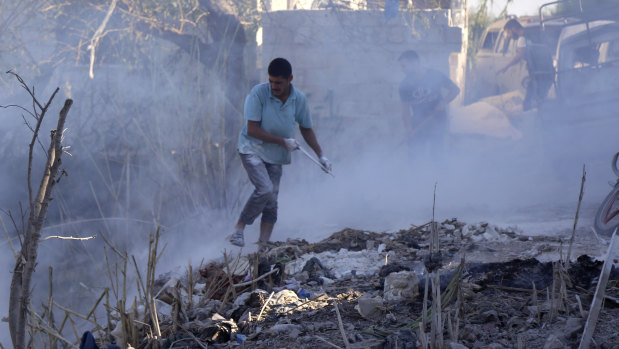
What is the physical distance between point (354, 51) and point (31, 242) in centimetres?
620

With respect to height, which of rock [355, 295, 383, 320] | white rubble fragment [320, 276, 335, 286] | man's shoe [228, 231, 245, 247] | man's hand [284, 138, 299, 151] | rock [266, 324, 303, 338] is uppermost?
man's hand [284, 138, 299, 151]

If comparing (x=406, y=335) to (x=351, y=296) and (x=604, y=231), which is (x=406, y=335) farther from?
(x=604, y=231)

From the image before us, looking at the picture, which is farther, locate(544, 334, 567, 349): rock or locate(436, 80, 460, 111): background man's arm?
locate(436, 80, 460, 111): background man's arm

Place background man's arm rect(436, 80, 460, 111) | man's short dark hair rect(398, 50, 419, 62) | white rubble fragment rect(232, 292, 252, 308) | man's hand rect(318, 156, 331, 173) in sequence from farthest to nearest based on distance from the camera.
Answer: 1. background man's arm rect(436, 80, 460, 111)
2. man's short dark hair rect(398, 50, 419, 62)
3. man's hand rect(318, 156, 331, 173)
4. white rubble fragment rect(232, 292, 252, 308)

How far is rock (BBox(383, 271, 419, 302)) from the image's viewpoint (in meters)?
2.59

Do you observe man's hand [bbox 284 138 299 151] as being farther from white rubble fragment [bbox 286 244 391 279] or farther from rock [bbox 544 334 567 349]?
rock [bbox 544 334 567 349]

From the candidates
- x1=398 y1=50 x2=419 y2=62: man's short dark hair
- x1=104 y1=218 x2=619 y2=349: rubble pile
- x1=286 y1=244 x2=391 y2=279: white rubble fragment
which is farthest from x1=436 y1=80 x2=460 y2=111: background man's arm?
x1=104 y1=218 x2=619 y2=349: rubble pile

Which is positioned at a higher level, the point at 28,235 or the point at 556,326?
the point at 28,235

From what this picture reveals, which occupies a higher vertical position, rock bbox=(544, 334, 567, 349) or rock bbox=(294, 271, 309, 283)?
rock bbox=(544, 334, 567, 349)

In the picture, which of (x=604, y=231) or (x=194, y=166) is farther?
(x=194, y=166)

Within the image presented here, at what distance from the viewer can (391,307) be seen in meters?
2.49

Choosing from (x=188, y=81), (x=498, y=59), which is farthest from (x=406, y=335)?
(x=498, y=59)

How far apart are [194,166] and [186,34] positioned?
6.12 feet

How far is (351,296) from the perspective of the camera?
2.78m
